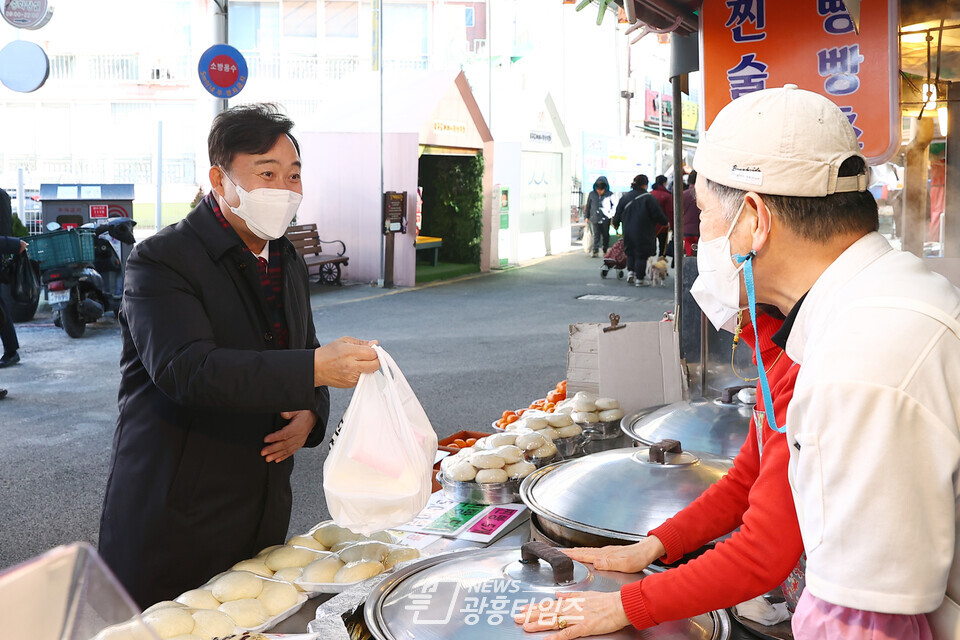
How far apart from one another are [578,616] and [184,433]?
1.10 meters

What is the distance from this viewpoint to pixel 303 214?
50.1 ft

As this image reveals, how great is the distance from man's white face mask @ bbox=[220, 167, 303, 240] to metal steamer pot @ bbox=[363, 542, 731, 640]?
96 cm

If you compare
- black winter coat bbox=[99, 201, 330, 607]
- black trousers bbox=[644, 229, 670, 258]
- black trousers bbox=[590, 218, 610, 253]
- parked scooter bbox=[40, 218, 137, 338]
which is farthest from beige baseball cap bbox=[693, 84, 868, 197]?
black trousers bbox=[590, 218, 610, 253]

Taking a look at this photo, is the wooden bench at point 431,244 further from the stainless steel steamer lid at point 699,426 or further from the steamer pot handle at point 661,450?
the steamer pot handle at point 661,450

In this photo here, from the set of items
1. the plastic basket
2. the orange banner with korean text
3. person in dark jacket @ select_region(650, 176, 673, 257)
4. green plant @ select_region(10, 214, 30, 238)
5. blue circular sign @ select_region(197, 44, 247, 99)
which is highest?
blue circular sign @ select_region(197, 44, 247, 99)

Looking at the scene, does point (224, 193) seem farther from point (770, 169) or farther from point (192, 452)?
point (770, 169)

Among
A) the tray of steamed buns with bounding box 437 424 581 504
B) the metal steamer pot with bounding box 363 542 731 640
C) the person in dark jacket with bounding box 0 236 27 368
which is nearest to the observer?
the metal steamer pot with bounding box 363 542 731 640

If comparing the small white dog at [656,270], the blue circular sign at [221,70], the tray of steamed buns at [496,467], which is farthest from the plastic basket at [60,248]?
the small white dog at [656,270]

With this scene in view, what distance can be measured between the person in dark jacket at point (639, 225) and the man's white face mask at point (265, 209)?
13.0m

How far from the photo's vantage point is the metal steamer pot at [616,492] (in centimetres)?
178

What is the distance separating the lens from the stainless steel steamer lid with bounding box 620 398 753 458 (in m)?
2.40

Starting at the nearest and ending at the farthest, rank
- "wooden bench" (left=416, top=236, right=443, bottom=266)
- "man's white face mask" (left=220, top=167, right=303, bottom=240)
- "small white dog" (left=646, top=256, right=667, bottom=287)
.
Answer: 1. "man's white face mask" (left=220, top=167, right=303, bottom=240)
2. "small white dog" (left=646, top=256, right=667, bottom=287)
3. "wooden bench" (left=416, top=236, right=443, bottom=266)

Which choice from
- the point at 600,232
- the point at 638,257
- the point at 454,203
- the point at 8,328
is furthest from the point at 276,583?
the point at 600,232

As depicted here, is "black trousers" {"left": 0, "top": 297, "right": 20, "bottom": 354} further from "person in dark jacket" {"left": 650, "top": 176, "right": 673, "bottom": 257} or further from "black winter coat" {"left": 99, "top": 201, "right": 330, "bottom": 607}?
"person in dark jacket" {"left": 650, "top": 176, "right": 673, "bottom": 257}
